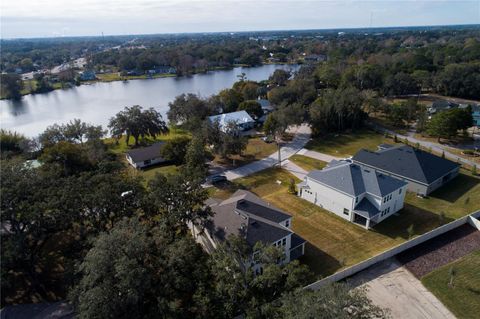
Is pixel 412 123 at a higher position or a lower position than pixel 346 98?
lower

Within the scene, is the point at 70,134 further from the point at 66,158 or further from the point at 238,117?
the point at 238,117

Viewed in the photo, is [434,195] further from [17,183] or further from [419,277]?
[17,183]

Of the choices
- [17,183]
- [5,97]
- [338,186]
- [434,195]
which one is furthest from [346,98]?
[5,97]

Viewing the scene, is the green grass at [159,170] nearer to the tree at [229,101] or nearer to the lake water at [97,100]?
the tree at [229,101]

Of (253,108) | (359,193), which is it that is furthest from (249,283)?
(253,108)

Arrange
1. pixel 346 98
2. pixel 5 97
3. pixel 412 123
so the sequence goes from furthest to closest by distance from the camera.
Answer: pixel 5 97 < pixel 412 123 < pixel 346 98

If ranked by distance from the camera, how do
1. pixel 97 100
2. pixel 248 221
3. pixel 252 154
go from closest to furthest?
pixel 248 221, pixel 252 154, pixel 97 100
